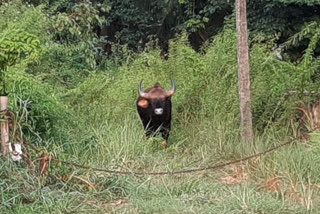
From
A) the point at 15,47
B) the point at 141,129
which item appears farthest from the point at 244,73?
the point at 15,47

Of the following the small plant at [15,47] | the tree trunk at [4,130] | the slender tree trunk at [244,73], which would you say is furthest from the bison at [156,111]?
the tree trunk at [4,130]

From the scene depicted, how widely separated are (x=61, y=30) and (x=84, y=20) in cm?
64

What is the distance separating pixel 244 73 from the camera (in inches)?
262

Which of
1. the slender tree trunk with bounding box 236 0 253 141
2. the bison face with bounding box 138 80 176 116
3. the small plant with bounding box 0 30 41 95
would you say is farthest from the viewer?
the bison face with bounding box 138 80 176 116

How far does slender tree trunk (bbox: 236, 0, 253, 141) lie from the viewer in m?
6.54

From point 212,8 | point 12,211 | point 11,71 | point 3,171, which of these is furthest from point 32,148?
point 212,8

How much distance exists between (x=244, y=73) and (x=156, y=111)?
1.31 m

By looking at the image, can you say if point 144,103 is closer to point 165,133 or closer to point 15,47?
point 165,133

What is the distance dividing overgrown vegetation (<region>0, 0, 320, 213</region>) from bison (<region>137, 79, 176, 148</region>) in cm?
17

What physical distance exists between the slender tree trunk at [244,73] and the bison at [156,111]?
109 centimetres

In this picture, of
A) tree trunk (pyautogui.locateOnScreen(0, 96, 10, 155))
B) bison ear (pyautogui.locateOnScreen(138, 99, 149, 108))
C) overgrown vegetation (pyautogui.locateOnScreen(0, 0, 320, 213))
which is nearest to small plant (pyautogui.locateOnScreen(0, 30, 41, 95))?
overgrown vegetation (pyautogui.locateOnScreen(0, 0, 320, 213))

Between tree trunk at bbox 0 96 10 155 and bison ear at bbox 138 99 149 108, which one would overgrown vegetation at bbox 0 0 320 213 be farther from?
bison ear at bbox 138 99 149 108

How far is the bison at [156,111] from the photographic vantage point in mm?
7441

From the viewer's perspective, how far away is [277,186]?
539 cm
